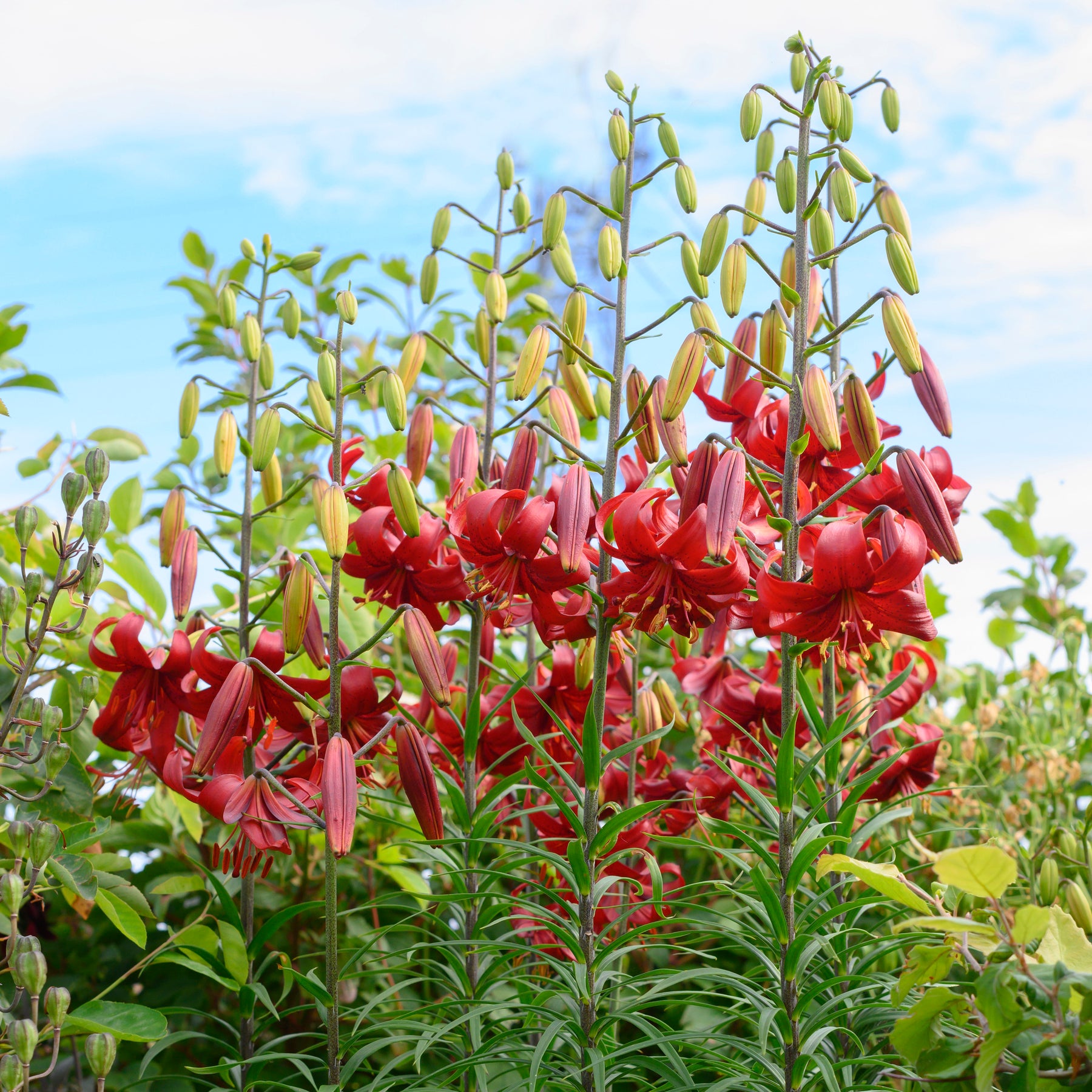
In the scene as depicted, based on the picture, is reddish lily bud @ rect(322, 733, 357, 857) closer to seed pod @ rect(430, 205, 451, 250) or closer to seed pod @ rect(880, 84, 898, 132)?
seed pod @ rect(430, 205, 451, 250)

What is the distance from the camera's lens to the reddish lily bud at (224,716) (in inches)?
45.4

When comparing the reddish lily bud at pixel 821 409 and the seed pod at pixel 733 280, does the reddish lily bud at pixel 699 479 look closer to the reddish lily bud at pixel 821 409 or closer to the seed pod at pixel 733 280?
the reddish lily bud at pixel 821 409

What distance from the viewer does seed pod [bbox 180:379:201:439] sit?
57.5 inches

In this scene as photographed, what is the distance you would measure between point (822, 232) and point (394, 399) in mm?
566

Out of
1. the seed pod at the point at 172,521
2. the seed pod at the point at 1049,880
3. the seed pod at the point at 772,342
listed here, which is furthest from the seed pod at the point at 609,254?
the seed pod at the point at 1049,880

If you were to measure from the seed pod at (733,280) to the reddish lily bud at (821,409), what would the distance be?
162mm

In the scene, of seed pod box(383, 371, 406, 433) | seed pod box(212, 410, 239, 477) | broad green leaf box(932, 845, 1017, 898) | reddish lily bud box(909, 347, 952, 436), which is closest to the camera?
broad green leaf box(932, 845, 1017, 898)

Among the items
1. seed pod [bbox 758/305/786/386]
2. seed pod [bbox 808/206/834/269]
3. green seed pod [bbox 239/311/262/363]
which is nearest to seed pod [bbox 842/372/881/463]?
seed pod [bbox 758/305/786/386]

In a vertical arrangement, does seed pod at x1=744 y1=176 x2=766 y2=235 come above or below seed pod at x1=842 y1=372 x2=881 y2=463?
above

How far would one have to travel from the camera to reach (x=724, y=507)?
1.07m

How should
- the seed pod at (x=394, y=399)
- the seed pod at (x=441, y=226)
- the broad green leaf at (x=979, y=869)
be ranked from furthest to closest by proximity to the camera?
the seed pod at (x=441, y=226) < the seed pod at (x=394, y=399) < the broad green leaf at (x=979, y=869)

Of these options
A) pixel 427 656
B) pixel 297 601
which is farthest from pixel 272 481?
pixel 427 656

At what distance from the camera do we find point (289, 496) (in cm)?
137

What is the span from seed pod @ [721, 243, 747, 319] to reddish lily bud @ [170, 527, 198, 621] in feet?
2.40
